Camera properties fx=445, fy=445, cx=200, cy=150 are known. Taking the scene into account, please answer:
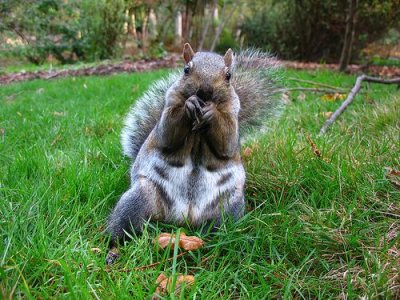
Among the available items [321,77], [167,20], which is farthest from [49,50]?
[321,77]

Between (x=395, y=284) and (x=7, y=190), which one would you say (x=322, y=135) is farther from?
(x=7, y=190)

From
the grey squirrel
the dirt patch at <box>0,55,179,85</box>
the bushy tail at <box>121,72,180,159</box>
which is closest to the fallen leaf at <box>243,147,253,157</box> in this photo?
the bushy tail at <box>121,72,180,159</box>

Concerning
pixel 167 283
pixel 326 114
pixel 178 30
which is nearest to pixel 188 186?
pixel 167 283

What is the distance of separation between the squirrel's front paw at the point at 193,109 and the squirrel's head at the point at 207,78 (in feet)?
0.28

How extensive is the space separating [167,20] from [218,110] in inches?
413

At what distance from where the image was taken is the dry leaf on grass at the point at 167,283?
1.19 metres

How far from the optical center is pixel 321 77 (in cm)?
541

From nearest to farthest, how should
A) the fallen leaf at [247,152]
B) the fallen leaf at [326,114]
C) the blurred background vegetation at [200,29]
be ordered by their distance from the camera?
the fallen leaf at [247,152] → the fallen leaf at [326,114] → the blurred background vegetation at [200,29]

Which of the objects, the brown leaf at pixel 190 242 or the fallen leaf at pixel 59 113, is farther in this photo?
the fallen leaf at pixel 59 113

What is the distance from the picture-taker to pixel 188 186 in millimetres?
1609

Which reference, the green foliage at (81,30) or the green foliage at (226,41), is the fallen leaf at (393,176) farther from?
the green foliage at (226,41)

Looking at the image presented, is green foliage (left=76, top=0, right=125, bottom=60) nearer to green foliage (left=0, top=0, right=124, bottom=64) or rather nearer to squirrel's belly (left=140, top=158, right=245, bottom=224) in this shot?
green foliage (left=0, top=0, right=124, bottom=64)

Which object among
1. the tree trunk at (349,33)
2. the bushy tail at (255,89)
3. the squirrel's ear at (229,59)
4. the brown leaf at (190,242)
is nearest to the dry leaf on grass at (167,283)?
the brown leaf at (190,242)

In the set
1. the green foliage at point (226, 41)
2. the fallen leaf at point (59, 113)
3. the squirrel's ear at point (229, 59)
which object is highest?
the squirrel's ear at point (229, 59)
